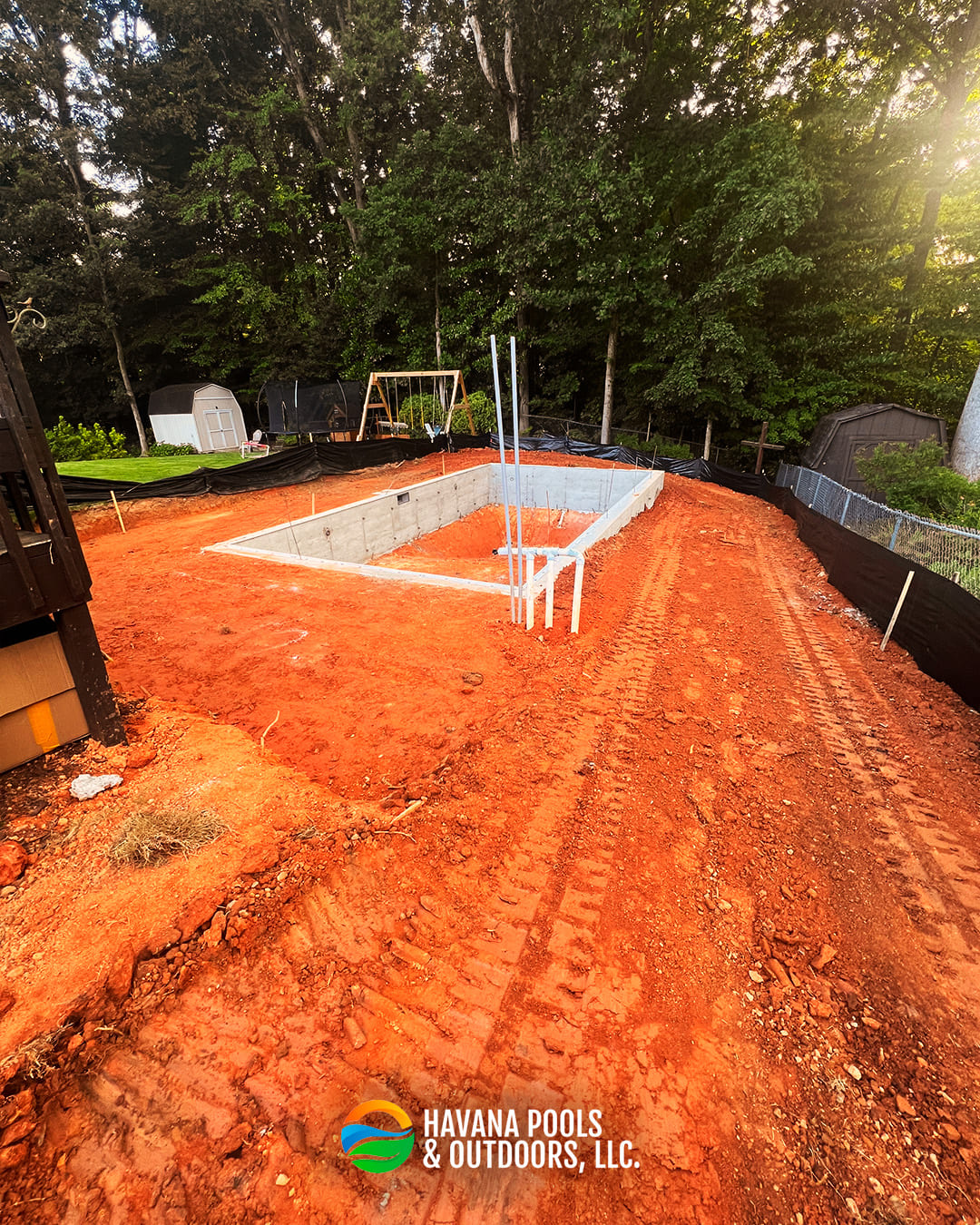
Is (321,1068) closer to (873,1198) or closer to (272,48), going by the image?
(873,1198)

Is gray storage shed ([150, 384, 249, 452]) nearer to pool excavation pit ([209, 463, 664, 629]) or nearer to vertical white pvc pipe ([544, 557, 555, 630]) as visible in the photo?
pool excavation pit ([209, 463, 664, 629])

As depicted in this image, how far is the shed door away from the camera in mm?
24297

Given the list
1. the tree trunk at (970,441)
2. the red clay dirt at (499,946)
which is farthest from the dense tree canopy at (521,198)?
the red clay dirt at (499,946)

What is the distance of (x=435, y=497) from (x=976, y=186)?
71.2ft

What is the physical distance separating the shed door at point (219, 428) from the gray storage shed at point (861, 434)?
25.6 metres

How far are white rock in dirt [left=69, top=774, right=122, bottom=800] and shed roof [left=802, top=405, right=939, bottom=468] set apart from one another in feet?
69.8

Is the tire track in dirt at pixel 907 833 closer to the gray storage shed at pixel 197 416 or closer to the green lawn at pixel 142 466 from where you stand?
the green lawn at pixel 142 466

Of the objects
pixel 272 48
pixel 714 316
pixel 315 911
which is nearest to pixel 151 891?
pixel 315 911

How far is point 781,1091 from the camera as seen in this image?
246cm

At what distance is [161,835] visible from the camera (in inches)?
134

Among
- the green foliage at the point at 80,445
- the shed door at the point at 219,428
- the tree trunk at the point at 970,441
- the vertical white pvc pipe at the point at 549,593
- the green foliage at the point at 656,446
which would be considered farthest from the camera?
the shed door at the point at 219,428

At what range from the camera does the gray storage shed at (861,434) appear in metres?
16.5

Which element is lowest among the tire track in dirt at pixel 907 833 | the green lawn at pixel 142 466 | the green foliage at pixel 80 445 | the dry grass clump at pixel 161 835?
the tire track in dirt at pixel 907 833

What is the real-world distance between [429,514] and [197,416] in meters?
16.0
